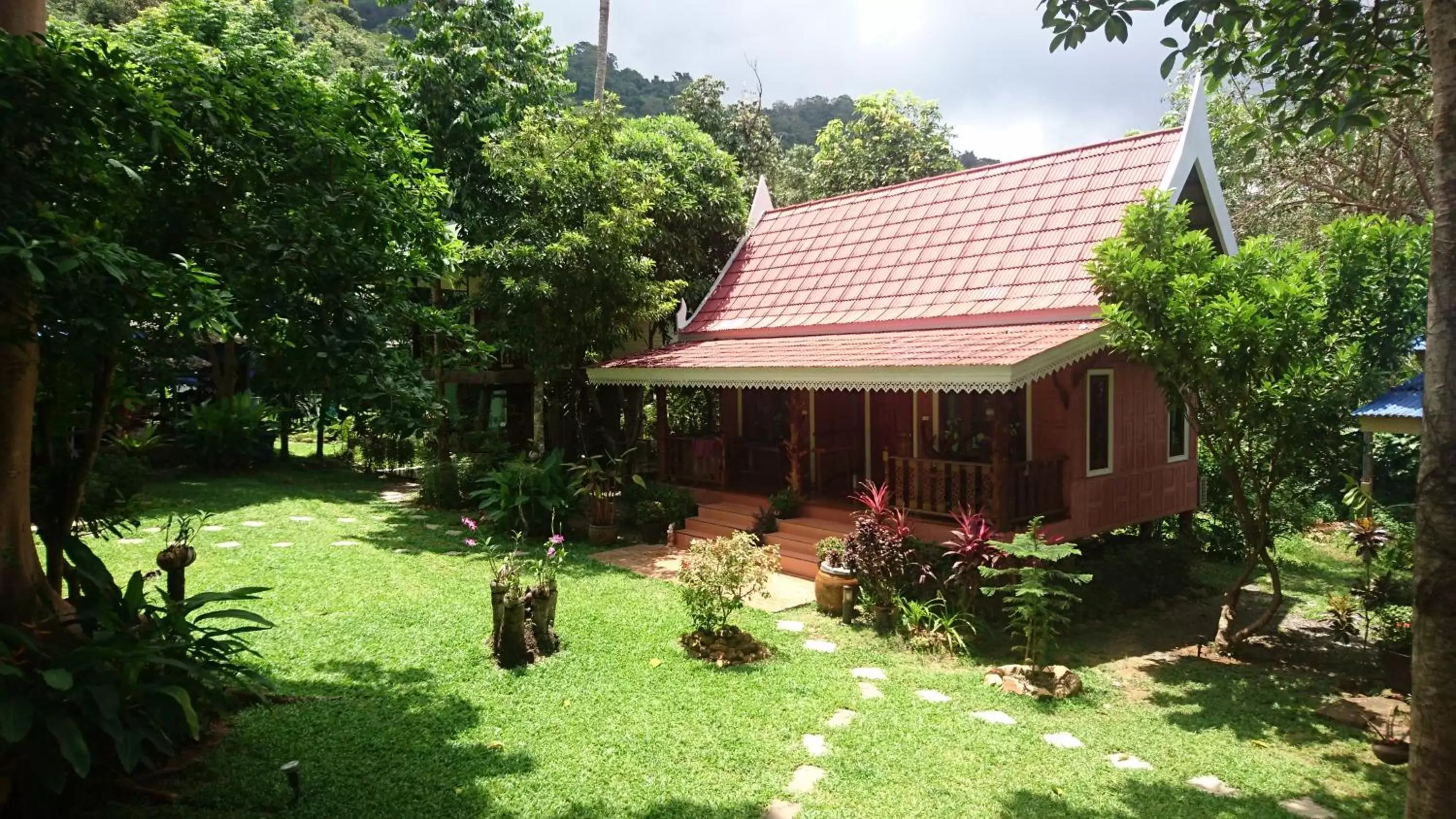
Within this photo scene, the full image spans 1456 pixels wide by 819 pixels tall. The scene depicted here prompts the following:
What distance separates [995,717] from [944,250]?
811 centimetres

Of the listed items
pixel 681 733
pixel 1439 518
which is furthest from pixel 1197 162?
pixel 681 733

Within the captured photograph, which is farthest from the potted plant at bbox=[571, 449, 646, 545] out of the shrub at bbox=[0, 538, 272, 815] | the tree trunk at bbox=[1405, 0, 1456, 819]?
the tree trunk at bbox=[1405, 0, 1456, 819]

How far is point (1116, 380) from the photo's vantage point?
35.3 feet

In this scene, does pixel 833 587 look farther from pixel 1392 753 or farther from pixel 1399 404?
pixel 1399 404

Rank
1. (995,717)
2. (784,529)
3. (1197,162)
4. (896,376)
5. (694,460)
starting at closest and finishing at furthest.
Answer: (995,717), (896,376), (784,529), (1197,162), (694,460)

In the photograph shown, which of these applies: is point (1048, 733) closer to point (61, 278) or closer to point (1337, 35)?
point (1337, 35)

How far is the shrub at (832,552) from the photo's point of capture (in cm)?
866

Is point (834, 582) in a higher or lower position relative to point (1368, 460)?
lower

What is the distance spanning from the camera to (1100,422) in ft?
34.9

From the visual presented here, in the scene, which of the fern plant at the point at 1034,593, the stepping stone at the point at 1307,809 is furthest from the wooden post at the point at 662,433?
the stepping stone at the point at 1307,809


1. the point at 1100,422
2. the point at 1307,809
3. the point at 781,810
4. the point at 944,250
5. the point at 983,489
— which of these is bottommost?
the point at 1307,809

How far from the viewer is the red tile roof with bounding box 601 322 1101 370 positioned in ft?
28.7

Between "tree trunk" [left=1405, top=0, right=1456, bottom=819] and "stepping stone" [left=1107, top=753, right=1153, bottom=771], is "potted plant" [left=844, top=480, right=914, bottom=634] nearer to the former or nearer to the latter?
"stepping stone" [left=1107, top=753, right=1153, bottom=771]

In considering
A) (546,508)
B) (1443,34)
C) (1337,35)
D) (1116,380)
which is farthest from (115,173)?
(1116,380)
